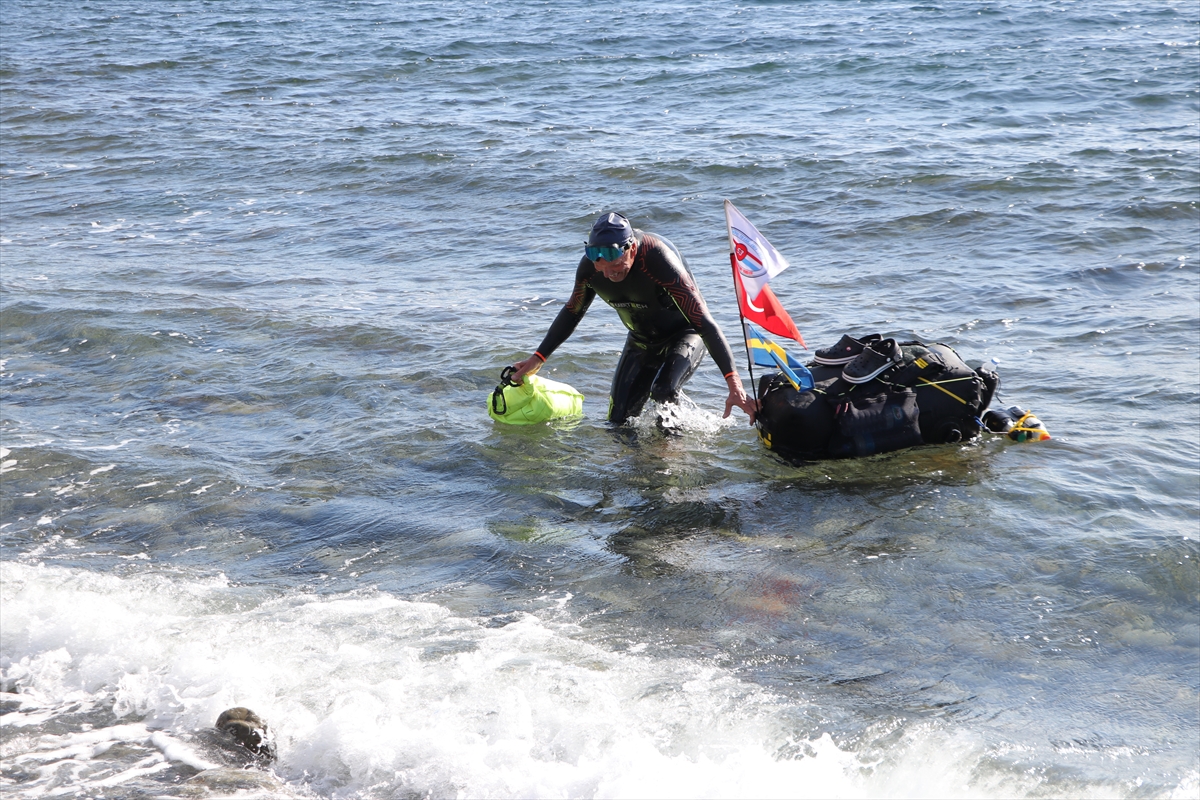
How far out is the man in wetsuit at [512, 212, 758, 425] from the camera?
6996 millimetres

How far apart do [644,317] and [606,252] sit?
3.31ft

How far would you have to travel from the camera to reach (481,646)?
539cm

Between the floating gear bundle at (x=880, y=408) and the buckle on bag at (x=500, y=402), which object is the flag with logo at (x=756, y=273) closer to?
the floating gear bundle at (x=880, y=408)

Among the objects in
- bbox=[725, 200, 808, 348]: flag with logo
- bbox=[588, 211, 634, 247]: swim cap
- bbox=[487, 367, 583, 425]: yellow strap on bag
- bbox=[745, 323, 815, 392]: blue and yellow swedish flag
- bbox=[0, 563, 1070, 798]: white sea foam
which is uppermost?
bbox=[588, 211, 634, 247]: swim cap

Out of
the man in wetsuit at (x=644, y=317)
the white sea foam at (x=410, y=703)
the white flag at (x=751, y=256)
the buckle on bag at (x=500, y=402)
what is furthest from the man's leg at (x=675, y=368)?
the white sea foam at (x=410, y=703)

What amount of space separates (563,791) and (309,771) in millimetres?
1087

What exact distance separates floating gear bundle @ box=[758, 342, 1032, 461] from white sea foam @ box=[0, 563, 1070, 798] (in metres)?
2.53

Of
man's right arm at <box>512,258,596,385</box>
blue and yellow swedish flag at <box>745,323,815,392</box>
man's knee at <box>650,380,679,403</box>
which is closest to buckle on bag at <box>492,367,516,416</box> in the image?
man's right arm at <box>512,258,596,385</box>

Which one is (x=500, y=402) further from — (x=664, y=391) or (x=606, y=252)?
(x=606, y=252)

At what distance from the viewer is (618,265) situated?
7039 millimetres

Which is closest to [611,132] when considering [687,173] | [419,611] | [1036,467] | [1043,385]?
[687,173]

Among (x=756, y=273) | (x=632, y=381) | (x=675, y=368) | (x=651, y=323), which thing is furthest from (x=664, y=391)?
(x=756, y=273)

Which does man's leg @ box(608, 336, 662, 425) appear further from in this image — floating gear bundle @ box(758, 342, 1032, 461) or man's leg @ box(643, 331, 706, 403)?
floating gear bundle @ box(758, 342, 1032, 461)

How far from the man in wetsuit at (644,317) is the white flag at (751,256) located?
0.35 m
